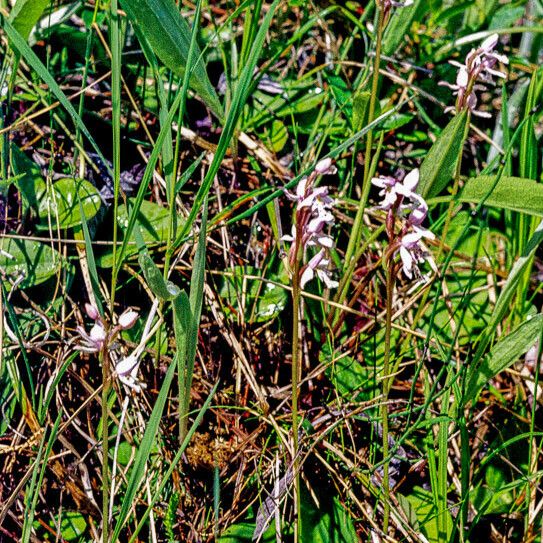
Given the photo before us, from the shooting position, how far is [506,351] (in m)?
1.33

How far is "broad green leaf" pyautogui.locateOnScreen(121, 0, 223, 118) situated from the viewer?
4.49ft

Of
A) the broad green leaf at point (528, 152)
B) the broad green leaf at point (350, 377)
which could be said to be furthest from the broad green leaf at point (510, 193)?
the broad green leaf at point (350, 377)

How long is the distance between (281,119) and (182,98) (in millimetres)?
756

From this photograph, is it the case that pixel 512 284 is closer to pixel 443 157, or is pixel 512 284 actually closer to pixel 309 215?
pixel 443 157

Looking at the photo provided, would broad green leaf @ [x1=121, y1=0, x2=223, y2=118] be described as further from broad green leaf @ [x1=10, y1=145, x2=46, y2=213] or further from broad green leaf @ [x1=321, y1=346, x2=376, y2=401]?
broad green leaf @ [x1=321, y1=346, x2=376, y2=401]

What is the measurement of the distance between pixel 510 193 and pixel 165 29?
31.1 inches

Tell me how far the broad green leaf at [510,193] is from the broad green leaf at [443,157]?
8 centimetres

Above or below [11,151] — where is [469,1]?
above

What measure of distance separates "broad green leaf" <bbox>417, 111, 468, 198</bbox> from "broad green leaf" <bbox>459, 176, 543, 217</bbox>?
0.26ft

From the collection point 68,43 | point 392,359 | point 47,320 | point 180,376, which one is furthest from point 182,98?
point 68,43

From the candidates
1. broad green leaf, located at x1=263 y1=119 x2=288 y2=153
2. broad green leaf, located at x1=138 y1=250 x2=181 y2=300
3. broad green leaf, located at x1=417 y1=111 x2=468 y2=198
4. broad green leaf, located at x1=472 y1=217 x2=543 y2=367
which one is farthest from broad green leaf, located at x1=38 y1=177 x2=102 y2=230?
broad green leaf, located at x1=472 y1=217 x2=543 y2=367

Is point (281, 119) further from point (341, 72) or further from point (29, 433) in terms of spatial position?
point (29, 433)

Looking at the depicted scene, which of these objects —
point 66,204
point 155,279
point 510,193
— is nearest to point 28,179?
point 66,204

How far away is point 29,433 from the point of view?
4.99 feet
